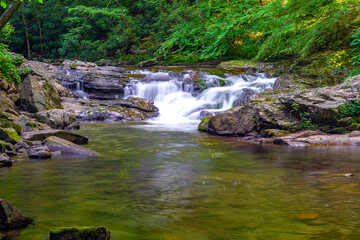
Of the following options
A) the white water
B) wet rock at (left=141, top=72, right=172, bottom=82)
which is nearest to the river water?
the white water

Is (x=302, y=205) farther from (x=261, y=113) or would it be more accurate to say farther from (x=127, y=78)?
(x=127, y=78)

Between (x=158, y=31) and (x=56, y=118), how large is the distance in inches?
880

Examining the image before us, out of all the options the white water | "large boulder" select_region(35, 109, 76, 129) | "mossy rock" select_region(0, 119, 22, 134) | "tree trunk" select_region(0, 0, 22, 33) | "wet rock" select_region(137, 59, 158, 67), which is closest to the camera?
"tree trunk" select_region(0, 0, 22, 33)

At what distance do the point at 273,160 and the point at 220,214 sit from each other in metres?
4.15

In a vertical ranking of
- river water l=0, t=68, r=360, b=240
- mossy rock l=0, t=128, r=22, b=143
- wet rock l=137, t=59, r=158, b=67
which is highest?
wet rock l=137, t=59, r=158, b=67

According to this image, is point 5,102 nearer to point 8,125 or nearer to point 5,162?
point 8,125

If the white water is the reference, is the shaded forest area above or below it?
above

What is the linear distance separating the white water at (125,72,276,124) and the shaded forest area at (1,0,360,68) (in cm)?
209

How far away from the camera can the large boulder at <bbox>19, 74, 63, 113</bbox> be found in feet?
54.7

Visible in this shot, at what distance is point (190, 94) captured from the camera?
22516 millimetres

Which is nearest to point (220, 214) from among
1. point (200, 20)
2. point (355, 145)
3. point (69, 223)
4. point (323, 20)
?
point (69, 223)

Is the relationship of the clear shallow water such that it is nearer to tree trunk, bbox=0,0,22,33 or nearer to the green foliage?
tree trunk, bbox=0,0,22,33

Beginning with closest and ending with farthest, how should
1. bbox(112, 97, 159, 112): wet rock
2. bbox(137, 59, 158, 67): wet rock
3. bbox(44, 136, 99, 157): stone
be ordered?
bbox(44, 136, 99, 157): stone < bbox(112, 97, 159, 112): wet rock < bbox(137, 59, 158, 67): wet rock

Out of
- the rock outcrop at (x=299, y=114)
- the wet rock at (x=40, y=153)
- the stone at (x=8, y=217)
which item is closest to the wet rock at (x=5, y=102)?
the wet rock at (x=40, y=153)
